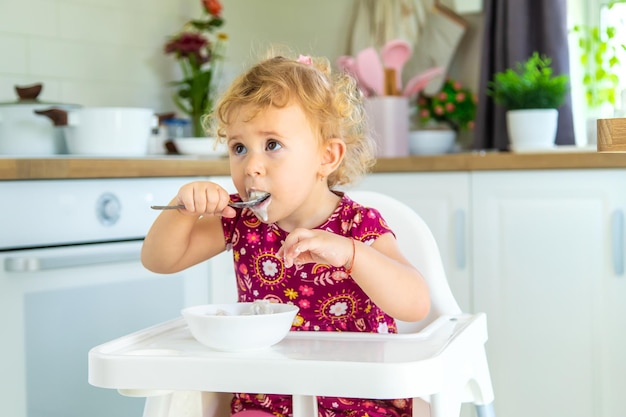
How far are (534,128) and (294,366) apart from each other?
1.84 meters

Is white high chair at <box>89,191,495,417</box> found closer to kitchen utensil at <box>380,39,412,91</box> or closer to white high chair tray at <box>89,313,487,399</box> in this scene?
white high chair tray at <box>89,313,487,399</box>

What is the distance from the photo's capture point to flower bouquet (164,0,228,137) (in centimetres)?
276

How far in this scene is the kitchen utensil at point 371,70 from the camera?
9.19 ft

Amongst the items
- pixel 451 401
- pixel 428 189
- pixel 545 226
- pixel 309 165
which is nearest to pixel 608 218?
pixel 545 226

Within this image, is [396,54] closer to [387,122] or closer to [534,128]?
[387,122]

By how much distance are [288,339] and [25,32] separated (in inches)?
64.1

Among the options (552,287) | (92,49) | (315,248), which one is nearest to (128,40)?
(92,49)

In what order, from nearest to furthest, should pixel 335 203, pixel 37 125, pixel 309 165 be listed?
pixel 309 165
pixel 335 203
pixel 37 125

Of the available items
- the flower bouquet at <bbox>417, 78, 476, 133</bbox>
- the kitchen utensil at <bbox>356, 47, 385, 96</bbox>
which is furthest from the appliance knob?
the flower bouquet at <bbox>417, 78, 476, 133</bbox>

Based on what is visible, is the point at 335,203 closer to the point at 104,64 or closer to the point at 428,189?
the point at 428,189

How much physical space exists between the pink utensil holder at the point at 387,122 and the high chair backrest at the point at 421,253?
1.21 metres

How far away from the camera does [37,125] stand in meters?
2.20

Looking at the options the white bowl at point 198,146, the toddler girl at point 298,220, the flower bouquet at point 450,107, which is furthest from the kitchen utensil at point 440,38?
the toddler girl at point 298,220

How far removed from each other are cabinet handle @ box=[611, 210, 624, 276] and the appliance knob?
1203 mm
